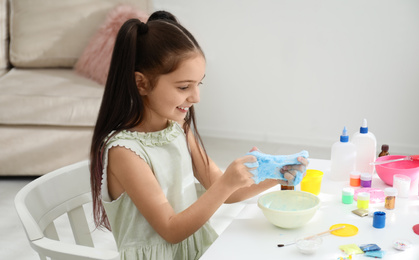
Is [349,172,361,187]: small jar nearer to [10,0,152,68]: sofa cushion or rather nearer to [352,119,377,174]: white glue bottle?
[352,119,377,174]: white glue bottle

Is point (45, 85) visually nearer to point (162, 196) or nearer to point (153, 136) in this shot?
point (153, 136)

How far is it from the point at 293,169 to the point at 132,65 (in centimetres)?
41

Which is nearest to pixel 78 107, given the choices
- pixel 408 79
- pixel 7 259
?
pixel 7 259

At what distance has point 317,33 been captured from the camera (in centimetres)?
308

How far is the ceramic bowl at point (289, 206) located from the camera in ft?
3.17

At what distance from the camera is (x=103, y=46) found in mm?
2834

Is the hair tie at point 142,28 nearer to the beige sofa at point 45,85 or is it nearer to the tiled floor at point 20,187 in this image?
the tiled floor at point 20,187

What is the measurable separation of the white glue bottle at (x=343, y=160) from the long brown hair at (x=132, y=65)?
0.46m

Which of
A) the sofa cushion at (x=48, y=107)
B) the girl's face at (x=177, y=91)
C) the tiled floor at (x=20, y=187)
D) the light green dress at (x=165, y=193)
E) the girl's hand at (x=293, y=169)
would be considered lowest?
the tiled floor at (x=20, y=187)

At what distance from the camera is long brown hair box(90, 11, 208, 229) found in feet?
3.52

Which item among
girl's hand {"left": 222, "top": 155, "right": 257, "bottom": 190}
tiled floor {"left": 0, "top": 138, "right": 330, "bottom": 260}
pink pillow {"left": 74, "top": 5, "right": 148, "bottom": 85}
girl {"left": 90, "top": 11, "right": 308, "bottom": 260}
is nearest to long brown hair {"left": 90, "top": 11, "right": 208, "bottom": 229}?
girl {"left": 90, "top": 11, "right": 308, "bottom": 260}

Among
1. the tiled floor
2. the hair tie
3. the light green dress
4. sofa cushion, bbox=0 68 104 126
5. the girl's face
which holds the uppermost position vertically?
the hair tie

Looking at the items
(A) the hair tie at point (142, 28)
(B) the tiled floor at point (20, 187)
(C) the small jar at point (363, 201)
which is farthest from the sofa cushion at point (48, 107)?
(C) the small jar at point (363, 201)

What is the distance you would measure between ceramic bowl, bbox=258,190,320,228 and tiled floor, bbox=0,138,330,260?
122cm
